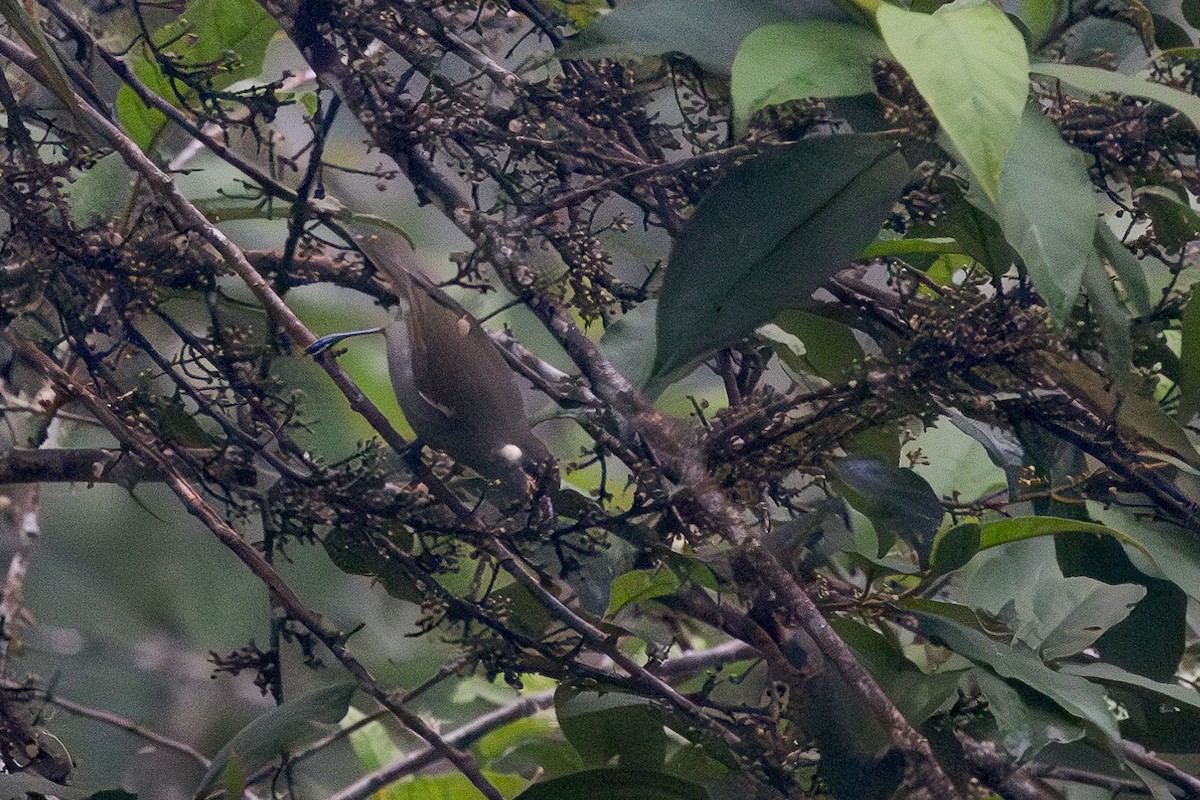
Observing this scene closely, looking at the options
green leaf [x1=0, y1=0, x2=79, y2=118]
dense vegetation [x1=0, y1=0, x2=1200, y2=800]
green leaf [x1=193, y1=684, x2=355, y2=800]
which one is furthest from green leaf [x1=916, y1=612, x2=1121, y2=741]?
green leaf [x1=0, y1=0, x2=79, y2=118]

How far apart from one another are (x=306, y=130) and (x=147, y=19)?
0.52 ft

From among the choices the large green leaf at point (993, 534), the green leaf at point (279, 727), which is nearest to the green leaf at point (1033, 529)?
the large green leaf at point (993, 534)

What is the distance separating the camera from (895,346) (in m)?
0.63

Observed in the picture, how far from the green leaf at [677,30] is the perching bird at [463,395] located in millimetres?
200

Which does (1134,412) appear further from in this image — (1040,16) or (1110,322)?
(1040,16)

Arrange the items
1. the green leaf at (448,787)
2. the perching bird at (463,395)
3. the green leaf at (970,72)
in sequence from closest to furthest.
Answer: the green leaf at (970,72) → the perching bird at (463,395) → the green leaf at (448,787)

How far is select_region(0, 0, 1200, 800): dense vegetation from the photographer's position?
1.90 ft

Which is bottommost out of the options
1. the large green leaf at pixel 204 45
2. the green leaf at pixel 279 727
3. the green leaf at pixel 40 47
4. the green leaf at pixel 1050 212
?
the green leaf at pixel 1050 212

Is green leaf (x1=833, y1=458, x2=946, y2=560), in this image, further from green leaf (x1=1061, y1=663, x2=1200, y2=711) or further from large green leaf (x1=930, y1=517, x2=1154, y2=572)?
green leaf (x1=1061, y1=663, x2=1200, y2=711)

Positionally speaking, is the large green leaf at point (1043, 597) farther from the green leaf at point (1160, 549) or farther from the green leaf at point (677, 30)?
the green leaf at point (677, 30)

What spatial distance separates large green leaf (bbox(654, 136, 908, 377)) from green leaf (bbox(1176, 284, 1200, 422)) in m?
0.22

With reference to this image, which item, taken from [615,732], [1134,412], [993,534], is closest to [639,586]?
[615,732]

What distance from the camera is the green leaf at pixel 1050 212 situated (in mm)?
500

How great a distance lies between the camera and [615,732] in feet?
2.54
